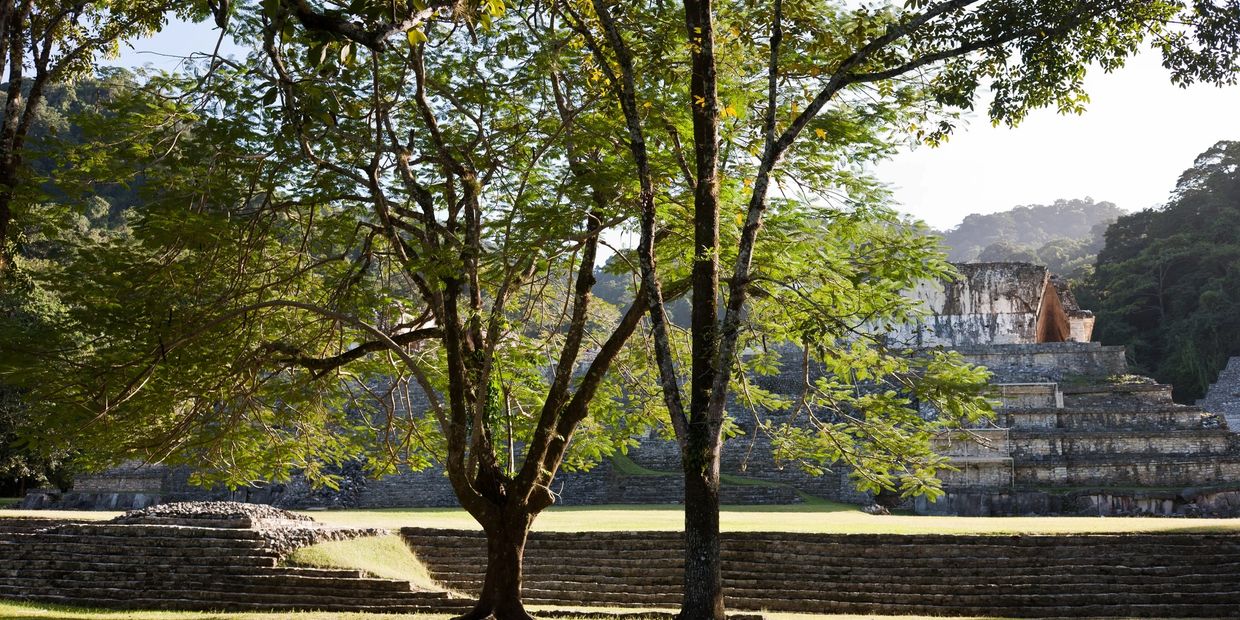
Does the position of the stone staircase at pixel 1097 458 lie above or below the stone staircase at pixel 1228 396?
below

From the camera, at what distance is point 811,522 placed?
1410 cm

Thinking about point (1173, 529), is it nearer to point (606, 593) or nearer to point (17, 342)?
point (606, 593)

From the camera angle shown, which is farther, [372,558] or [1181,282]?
[1181,282]

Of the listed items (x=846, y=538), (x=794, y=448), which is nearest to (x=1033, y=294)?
(x=846, y=538)

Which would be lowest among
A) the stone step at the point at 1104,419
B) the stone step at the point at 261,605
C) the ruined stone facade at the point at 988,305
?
the stone step at the point at 261,605

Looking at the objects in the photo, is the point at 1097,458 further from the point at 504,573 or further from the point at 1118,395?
the point at 504,573

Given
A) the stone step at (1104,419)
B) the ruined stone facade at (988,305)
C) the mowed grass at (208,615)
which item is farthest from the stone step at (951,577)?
the ruined stone facade at (988,305)

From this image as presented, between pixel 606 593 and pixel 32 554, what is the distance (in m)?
6.82

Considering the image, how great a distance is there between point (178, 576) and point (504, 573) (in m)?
4.95

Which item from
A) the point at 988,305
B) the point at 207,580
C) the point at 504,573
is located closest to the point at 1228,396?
the point at 988,305

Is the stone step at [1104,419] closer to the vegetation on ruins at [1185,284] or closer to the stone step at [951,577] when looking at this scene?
the stone step at [951,577]

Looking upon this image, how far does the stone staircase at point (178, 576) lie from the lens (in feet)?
34.5

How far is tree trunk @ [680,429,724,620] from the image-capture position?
258 inches

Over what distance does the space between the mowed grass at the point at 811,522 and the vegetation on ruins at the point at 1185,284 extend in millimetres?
15629
